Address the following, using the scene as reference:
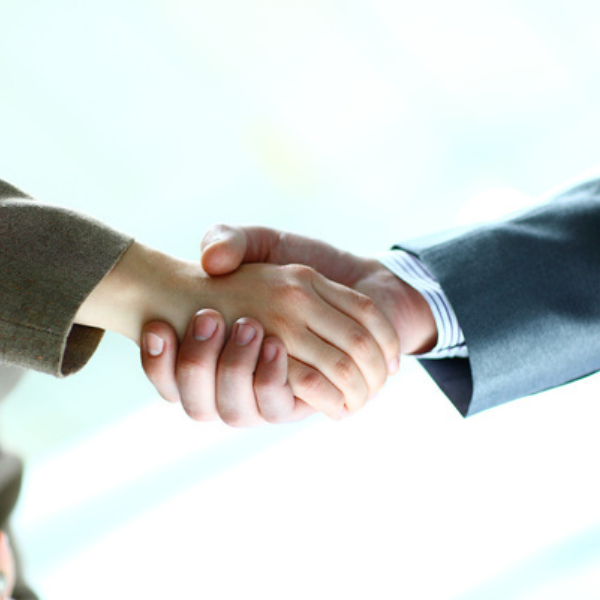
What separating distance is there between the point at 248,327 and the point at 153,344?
10 centimetres

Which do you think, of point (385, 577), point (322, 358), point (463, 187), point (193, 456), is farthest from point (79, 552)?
point (463, 187)

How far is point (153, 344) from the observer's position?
0.77 meters

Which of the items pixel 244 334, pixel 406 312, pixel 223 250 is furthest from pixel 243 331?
pixel 406 312

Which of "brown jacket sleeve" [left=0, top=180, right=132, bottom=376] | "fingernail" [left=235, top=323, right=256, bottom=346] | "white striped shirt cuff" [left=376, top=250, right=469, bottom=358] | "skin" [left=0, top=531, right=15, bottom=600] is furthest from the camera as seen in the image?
"skin" [left=0, top=531, right=15, bottom=600]

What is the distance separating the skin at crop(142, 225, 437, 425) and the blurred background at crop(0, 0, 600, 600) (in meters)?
0.45

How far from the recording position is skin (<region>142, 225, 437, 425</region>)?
0.77 meters

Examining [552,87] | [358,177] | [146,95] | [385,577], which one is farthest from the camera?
[552,87]

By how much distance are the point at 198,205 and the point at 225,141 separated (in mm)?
141

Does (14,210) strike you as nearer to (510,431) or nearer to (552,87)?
(510,431)

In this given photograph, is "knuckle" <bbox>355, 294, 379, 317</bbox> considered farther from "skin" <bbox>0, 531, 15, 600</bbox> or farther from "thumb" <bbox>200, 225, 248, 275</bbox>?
"skin" <bbox>0, 531, 15, 600</bbox>

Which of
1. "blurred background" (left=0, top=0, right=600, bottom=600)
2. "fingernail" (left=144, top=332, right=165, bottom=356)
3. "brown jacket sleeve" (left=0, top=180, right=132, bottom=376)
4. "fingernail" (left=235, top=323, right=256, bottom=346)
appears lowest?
"blurred background" (left=0, top=0, right=600, bottom=600)

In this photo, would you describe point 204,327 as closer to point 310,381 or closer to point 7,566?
point 310,381

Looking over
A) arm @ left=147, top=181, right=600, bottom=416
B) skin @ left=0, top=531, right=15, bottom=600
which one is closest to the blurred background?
skin @ left=0, top=531, right=15, bottom=600

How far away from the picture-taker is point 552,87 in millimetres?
1744
